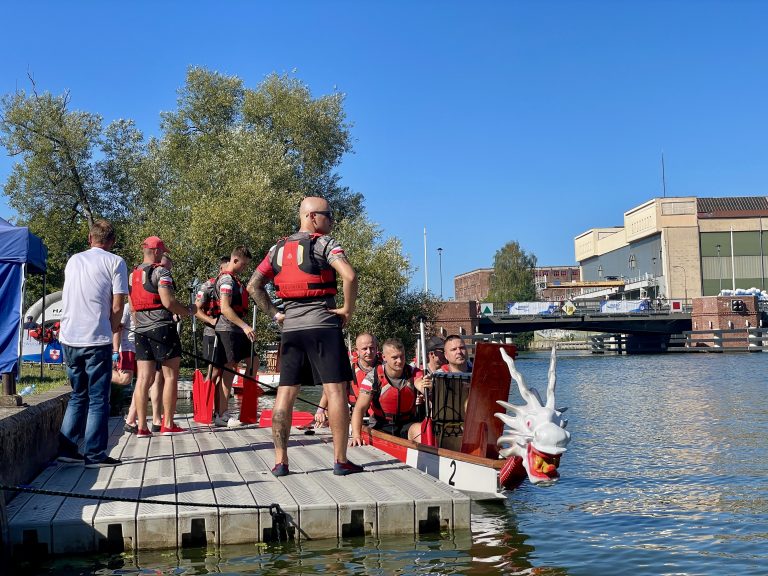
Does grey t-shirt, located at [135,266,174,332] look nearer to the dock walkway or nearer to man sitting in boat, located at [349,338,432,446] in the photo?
the dock walkway

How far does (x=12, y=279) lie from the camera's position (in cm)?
1305

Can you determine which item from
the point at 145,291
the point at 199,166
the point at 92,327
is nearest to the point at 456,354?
the point at 145,291

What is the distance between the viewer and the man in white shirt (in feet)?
26.0

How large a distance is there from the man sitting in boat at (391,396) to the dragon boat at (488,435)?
0.90 feet

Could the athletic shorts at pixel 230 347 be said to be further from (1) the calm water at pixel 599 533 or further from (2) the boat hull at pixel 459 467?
(1) the calm water at pixel 599 533

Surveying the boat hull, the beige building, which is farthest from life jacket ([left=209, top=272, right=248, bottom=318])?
the beige building

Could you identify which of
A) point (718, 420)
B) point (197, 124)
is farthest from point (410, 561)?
point (197, 124)

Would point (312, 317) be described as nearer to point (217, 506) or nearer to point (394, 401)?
point (217, 506)

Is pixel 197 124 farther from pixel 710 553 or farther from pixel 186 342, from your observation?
pixel 710 553

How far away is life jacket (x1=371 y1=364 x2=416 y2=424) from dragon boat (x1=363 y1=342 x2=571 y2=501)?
39 cm

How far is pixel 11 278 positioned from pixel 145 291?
4.11 m

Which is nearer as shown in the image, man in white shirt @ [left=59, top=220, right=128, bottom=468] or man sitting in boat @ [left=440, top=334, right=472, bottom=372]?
man in white shirt @ [left=59, top=220, right=128, bottom=468]

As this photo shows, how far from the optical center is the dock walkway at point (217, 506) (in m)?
6.33

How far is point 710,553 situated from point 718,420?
1292 cm
